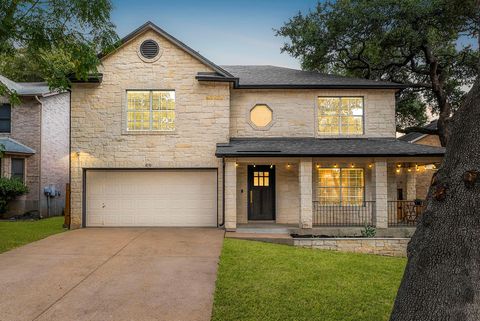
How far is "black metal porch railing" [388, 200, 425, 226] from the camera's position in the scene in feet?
41.9

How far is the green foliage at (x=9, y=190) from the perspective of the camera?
48.0 ft

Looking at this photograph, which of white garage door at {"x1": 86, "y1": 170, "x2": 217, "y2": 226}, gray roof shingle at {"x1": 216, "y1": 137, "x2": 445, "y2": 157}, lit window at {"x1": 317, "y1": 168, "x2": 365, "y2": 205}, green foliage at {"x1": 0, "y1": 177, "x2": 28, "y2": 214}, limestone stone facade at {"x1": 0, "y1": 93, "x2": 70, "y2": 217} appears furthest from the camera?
limestone stone facade at {"x1": 0, "y1": 93, "x2": 70, "y2": 217}

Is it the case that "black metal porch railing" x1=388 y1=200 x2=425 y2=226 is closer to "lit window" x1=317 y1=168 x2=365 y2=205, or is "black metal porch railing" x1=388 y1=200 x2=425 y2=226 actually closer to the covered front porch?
the covered front porch

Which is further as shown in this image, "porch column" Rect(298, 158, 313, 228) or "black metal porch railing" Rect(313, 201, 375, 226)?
"black metal porch railing" Rect(313, 201, 375, 226)

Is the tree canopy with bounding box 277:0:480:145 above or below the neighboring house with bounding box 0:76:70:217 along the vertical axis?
above

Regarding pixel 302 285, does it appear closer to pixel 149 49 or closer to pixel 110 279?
pixel 110 279

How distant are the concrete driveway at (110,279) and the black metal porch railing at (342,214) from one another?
16.0ft

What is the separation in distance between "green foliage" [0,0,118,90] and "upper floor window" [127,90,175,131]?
Answer: 268 cm

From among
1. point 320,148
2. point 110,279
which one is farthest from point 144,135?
point 110,279

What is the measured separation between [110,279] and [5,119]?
49.3 ft

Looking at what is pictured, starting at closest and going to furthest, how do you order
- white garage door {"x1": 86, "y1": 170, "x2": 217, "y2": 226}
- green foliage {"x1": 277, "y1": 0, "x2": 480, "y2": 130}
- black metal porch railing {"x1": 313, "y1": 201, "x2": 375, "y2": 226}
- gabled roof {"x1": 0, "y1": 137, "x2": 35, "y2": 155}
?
white garage door {"x1": 86, "y1": 170, "x2": 217, "y2": 226} → black metal porch railing {"x1": 313, "y1": 201, "x2": 375, "y2": 226} → gabled roof {"x1": 0, "y1": 137, "x2": 35, "y2": 155} → green foliage {"x1": 277, "y1": 0, "x2": 480, "y2": 130}

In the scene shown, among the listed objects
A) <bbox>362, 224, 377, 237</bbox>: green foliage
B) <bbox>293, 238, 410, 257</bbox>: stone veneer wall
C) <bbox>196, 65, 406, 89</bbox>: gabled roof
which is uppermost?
<bbox>196, 65, 406, 89</bbox>: gabled roof

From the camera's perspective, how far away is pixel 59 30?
916 cm

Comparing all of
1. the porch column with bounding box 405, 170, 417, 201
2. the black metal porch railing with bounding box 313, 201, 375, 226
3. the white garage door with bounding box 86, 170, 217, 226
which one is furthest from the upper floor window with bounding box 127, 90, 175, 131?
the porch column with bounding box 405, 170, 417, 201
